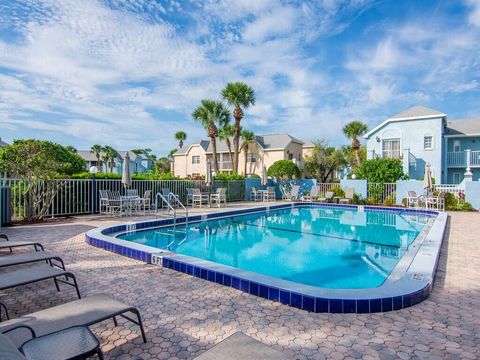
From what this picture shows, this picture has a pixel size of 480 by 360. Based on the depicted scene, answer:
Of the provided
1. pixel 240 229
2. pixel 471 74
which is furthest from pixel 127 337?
pixel 471 74

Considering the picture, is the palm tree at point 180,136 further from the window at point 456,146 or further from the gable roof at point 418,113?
the window at point 456,146

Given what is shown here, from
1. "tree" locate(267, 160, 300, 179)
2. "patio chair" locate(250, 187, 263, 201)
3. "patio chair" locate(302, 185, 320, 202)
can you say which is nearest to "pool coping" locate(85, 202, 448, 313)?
"patio chair" locate(302, 185, 320, 202)

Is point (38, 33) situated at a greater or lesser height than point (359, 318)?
greater

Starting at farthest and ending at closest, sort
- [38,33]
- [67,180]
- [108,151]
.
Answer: [108,151] < [67,180] < [38,33]

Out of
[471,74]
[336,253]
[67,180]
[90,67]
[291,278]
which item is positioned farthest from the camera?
[471,74]

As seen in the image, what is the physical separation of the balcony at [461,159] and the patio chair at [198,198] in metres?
19.1

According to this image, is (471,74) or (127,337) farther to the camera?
(471,74)

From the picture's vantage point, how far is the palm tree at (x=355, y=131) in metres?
32.2

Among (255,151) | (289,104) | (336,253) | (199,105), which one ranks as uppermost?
(199,105)

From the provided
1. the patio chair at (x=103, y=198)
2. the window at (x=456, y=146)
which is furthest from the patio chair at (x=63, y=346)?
the window at (x=456, y=146)

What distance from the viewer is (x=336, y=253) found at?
730 centimetres

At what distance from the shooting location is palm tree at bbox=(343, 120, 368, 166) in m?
32.2

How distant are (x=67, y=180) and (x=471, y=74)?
2149 cm

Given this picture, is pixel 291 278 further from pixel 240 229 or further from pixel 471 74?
pixel 471 74
